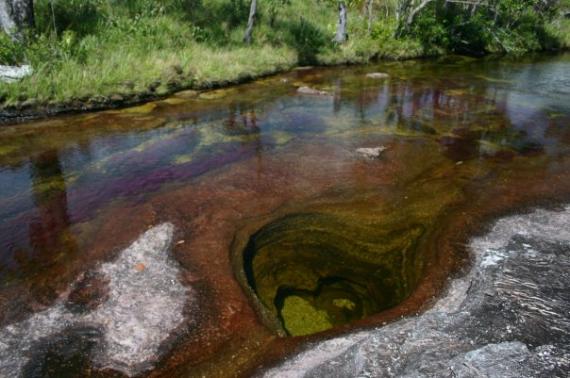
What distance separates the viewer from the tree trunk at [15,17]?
10.7 metres

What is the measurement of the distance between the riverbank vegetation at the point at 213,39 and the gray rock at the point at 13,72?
171 mm

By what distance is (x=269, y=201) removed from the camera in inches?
254

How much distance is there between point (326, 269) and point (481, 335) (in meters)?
1.95

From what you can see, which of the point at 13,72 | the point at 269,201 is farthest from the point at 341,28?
the point at 269,201

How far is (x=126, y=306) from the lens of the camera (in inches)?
170

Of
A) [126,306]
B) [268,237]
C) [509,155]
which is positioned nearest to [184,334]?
[126,306]

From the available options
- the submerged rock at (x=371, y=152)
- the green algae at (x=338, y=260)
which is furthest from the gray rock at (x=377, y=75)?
the green algae at (x=338, y=260)

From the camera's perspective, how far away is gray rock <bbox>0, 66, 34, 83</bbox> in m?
9.73

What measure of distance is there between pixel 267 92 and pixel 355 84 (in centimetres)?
300

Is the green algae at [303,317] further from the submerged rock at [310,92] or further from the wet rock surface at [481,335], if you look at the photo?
the submerged rock at [310,92]

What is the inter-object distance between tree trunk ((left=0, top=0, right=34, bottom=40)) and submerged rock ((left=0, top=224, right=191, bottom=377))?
8.37 m

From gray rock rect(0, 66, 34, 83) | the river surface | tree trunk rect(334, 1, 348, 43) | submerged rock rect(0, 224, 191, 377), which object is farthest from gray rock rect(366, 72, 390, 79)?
submerged rock rect(0, 224, 191, 377)

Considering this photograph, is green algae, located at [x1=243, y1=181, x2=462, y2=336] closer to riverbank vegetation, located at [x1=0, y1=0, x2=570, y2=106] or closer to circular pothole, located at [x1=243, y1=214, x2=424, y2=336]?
circular pothole, located at [x1=243, y1=214, x2=424, y2=336]

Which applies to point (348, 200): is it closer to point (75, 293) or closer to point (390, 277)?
point (390, 277)
